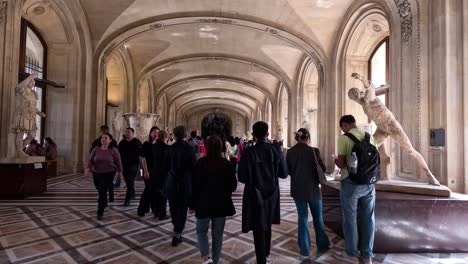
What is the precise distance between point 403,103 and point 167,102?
19720 millimetres

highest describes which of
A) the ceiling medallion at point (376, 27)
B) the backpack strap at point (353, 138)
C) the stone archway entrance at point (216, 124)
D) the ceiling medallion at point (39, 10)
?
the ceiling medallion at point (39, 10)

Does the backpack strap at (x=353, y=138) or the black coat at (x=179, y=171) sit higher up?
the backpack strap at (x=353, y=138)

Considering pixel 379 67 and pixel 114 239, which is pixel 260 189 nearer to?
pixel 114 239

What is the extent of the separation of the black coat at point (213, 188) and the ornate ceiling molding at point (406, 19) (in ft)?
17.3

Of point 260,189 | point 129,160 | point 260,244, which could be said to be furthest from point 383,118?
point 129,160

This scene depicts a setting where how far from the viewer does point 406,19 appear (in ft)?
20.0

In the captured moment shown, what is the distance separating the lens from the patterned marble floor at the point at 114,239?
3080 mm

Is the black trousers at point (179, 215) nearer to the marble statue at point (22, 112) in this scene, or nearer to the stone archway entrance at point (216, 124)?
the marble statue at point (22, 112)

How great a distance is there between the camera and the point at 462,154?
482 centimetres

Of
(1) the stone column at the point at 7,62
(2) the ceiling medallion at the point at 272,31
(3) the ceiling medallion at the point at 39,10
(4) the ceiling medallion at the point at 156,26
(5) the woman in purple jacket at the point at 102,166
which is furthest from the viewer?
(2) the ceiling medallion at the point at 272,31

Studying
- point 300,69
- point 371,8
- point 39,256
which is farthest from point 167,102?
point 39,256

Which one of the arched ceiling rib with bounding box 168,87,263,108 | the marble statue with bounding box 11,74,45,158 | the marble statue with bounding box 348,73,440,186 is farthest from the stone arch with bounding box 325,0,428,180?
the arched ceiling rib with bounding box 168,87,263,108

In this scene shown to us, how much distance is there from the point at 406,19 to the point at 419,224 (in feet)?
14.7

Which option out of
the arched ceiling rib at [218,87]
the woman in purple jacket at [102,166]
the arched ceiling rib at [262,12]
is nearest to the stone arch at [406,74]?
the arched ceiling rib at [262,12]
